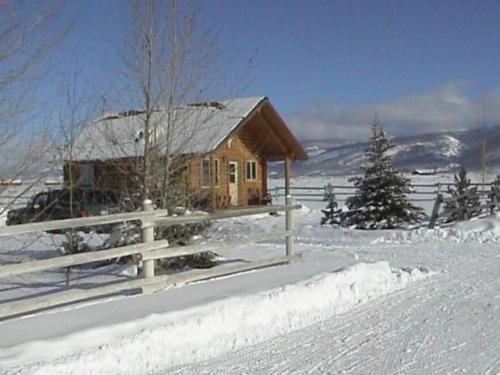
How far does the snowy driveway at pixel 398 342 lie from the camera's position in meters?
6.01

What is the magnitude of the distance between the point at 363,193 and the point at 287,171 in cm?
883

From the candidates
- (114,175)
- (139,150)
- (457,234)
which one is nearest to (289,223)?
(139,150)

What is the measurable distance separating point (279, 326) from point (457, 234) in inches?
445

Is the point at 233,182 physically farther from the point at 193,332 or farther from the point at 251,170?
the point at 193,332

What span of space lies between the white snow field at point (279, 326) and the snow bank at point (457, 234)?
593cm

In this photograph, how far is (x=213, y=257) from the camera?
38.7ft

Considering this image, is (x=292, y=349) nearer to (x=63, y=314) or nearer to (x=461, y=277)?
(x=63, y=314)

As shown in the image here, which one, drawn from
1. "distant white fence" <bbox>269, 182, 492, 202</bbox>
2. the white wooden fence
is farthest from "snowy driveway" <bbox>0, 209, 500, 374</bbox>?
"distant white fence" <bbox>269, 182, 492, 202</bbox>

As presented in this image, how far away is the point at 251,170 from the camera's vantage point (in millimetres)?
32906

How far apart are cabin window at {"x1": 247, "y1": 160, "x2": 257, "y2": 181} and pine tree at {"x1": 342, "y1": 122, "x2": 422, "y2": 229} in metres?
9.82

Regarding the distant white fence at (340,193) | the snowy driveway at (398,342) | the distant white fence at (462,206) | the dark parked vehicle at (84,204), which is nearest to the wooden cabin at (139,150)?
the dark parked vehicle at (84,204)

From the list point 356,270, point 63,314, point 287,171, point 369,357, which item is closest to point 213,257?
point 356,270

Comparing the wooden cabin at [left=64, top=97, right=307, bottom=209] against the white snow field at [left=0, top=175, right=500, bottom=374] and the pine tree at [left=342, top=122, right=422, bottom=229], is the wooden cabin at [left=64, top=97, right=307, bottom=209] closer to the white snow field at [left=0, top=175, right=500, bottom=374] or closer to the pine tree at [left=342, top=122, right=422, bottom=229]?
the white snow field at [left=0, top=175, right=500, bottom=374]

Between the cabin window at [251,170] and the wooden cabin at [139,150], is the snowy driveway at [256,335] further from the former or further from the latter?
the cabin window at [251,170]
